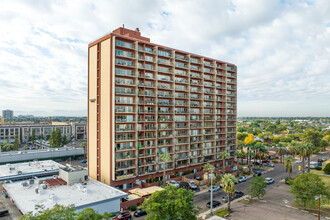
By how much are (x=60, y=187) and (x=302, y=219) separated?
5581 cm

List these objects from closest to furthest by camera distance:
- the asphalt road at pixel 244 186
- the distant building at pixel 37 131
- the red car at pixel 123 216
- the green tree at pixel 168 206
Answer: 1. the green tree at pixel 168 206
2. the red car at pixel 123 216
3. the asphalt road at pixel 244 186
4. the distant building at pixel 37 131

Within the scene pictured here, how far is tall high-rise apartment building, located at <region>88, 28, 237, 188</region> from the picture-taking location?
65.1 metres

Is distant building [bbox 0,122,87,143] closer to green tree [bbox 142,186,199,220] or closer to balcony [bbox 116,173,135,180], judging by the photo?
balcony [bbox 116,173,135,180]

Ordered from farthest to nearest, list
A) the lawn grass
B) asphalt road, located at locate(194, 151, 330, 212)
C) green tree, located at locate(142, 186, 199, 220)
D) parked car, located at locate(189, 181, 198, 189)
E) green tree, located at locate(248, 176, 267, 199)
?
1. parked car, located at locate(189, 181, 198, 189)
2. asphalt road, located at locate(194, 151, 330, 212)
3. green tree, located at locate(248, 176, 267, 199)
4. the lawn grass
5. green tree, located at locate(142, 186, 199, 220)

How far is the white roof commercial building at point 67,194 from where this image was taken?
1762 inches

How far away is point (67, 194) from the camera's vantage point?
49.5m

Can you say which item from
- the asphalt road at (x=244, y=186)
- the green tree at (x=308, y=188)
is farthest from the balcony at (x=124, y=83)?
the green tree at (x=308, y=188)

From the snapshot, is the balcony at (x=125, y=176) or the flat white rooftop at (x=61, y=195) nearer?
the flat white rooftop at (x=61, y=195)

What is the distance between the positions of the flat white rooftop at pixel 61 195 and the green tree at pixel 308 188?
4079cm

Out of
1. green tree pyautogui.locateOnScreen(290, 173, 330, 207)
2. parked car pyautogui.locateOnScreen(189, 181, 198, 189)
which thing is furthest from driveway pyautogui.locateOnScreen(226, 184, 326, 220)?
parked car pyautogui.locateOnScreen(189, 181, 198, 189)

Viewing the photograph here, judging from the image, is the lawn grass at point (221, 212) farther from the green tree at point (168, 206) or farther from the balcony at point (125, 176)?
the balcony at point (125, 176)

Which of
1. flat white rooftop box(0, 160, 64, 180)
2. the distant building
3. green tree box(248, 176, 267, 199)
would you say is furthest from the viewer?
the distant building

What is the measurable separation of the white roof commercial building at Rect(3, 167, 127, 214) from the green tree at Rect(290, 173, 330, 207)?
40990 mm

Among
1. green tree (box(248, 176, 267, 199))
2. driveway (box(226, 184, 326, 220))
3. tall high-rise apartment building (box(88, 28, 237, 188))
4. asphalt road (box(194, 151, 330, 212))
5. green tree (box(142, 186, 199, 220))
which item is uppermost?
tall high-rise apartment building (box(88, 28, 237, 188))
